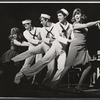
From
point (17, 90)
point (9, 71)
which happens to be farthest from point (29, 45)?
point (17, 90)

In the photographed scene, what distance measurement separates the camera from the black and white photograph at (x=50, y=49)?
Answer: 3.26 m

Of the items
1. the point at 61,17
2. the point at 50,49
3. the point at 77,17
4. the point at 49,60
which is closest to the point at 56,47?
the point at 50,49

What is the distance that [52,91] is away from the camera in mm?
3266

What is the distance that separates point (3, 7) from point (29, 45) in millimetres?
798

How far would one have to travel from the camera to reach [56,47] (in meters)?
3.29

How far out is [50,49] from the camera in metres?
3.29

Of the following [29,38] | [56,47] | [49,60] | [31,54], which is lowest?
[49,60]

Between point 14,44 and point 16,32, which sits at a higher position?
point 16,32

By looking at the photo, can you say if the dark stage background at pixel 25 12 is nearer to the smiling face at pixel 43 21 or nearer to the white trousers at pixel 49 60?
the smiling face at pixel 43 21

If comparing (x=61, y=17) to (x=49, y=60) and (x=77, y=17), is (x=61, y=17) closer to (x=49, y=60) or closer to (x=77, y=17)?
(x=77, y=17)

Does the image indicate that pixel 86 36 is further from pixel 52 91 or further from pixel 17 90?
pixel 17 90

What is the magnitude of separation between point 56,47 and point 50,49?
0.11 meters

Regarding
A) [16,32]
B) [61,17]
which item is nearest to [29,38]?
[16,32]

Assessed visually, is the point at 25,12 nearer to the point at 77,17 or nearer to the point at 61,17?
the point at 61,17
